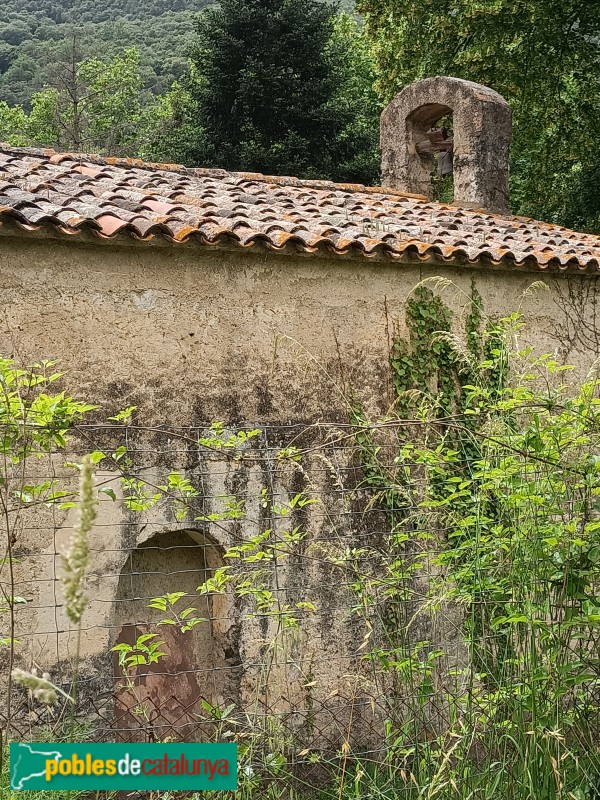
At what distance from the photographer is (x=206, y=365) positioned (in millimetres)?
6535

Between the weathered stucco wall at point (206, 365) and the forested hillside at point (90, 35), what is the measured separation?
24779 mm

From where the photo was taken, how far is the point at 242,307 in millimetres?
6707

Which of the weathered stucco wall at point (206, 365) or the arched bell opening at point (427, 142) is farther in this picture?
the arched bell opening at point (427, 142)

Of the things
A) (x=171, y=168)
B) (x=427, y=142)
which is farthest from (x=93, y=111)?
(x=171, y=168)

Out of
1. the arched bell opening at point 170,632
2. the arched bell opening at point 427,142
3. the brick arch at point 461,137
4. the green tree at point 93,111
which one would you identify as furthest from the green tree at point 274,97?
the arched bell opening at point 170,632

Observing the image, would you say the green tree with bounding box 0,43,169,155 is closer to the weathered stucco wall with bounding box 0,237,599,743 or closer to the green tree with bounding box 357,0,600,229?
the green tree with bounding box 357,0,600,229

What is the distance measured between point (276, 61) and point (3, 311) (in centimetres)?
1427

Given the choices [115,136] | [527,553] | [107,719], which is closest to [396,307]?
[107,719]

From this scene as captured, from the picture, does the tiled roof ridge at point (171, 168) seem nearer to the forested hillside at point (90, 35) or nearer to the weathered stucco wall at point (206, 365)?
the weathered stucco wall at point (206, 365)

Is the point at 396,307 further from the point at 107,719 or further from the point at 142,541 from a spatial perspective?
the point at 107,719

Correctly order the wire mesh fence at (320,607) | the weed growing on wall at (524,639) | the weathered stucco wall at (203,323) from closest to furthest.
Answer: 1. the weed growing on wall at (524,639)
2. the wire mesh fence at (320,607)
3. the weathered stucco wall at (203,323)

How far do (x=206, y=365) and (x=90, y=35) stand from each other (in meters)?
37.4

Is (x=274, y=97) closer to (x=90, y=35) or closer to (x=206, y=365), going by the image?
(x=206, y=365)

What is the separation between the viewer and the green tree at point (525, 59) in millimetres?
14156
